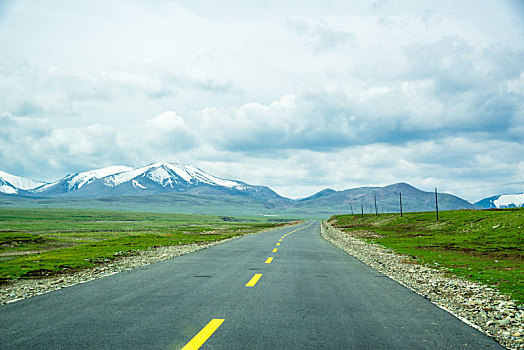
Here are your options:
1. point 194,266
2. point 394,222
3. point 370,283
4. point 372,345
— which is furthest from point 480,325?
point 394,222

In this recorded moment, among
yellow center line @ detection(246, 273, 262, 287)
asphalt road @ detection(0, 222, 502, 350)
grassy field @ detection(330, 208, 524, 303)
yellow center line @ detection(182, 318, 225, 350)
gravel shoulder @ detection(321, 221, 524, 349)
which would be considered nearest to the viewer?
yellow center line @ detection(182, 318, 225, 350)

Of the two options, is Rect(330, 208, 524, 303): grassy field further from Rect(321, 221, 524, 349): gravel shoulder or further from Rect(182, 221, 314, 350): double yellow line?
Rect(182, 221, 314, 350): double yellow line

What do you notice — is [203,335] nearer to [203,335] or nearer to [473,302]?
[203,335]

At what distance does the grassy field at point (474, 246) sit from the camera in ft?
60.2

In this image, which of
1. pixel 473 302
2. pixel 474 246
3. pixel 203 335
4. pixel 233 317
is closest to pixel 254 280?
pixel 233 317

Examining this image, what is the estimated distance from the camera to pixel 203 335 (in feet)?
24.8

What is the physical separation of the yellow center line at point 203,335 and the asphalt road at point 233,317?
0.04 m

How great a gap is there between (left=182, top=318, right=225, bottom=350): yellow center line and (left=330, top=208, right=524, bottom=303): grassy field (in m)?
10.2

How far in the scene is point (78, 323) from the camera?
8.40 m

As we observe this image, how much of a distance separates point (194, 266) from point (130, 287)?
6.05 meters

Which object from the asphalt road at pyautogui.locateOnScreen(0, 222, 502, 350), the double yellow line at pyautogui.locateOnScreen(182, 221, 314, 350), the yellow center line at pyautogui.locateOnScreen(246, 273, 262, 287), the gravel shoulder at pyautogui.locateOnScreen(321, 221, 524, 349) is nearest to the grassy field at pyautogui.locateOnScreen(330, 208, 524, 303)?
the gravel shoulder at pyautogui.locateOnScreen(321, 221, 524, 349)

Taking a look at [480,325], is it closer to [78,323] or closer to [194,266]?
[78,323]

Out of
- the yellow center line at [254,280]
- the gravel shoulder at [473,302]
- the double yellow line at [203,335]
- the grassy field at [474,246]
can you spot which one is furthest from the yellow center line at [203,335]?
the grassy field at [474,246]

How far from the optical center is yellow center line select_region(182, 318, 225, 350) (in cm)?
696
